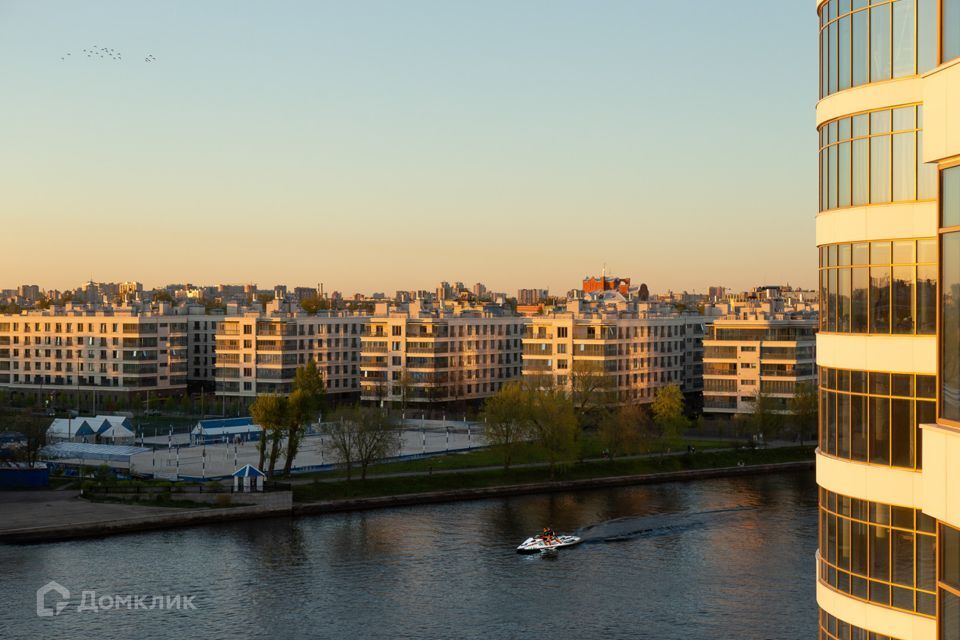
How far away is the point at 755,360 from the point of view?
286 feet

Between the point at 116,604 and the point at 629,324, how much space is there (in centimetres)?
6390

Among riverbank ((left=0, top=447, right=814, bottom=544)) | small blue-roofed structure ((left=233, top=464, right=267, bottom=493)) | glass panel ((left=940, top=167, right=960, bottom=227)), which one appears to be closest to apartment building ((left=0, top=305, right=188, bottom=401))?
riverbank ((left=0, top=447, right=814, bottom=544))

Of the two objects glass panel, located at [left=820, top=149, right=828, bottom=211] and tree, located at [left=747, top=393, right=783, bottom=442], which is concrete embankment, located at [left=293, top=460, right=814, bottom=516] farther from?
glass panel, located at [left=820, top=149, right=828, bottom=211]

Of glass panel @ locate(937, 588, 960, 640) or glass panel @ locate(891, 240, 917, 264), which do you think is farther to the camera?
glass panel @ locate(891, 240, 917, 264)

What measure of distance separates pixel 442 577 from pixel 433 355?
60.6 m

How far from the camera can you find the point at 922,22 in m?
13.8

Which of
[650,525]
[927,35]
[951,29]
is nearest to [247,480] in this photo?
[650,525]

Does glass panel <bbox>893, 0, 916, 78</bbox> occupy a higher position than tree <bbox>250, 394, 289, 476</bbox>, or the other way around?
glass panel <bbox>893, 0, 916, 78</bbox>

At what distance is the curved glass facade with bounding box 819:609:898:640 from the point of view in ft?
47.2

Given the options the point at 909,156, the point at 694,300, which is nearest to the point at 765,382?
the point at 909,156

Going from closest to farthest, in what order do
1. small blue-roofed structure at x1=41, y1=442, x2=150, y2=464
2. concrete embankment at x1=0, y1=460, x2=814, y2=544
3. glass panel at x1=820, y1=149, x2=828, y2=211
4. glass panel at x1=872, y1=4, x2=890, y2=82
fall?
glass panel at x1=872, y1=4, x2=890, y2=82 < glass panel at x1=820, y1=149, x2=828, y2=211 < concrete embankment at x1=0, y1=460, x2=814, y2=544 < small blue-roofed structure at x1=41, y1=442, x2=150, y2=464

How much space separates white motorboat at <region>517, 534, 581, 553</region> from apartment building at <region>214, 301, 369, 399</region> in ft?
190

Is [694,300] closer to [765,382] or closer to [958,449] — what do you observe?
[765,382]

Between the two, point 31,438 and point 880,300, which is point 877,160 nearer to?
point 880,300
